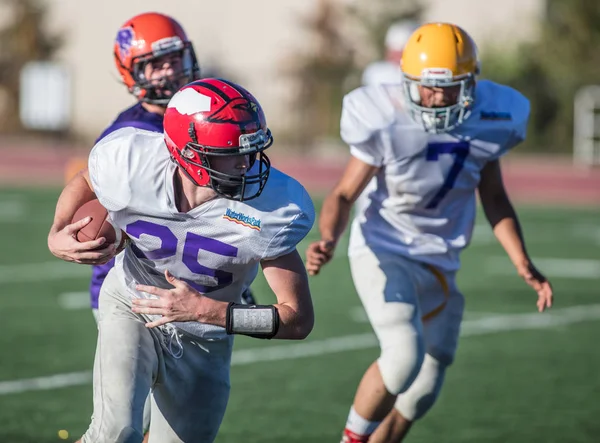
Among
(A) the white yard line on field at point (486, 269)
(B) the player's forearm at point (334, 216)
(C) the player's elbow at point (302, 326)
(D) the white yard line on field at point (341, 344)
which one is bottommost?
(A) the white yard line on field at point (486, 269)

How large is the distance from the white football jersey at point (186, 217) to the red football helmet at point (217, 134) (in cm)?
8

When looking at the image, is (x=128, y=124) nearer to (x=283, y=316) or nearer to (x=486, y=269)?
(x=283, y=316)

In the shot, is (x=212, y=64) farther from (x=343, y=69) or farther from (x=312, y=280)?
(x=312, y=280)

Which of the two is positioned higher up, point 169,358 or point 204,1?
point 169,358

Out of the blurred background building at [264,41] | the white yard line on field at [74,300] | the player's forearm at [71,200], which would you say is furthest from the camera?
the blurred background building at [264,41]

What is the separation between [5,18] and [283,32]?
21.3ft

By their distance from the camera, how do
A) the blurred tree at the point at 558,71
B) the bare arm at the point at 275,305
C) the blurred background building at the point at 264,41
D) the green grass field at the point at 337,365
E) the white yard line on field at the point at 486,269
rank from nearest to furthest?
the bare arm at the point at 275,305 < the green grass field at the point at 337,365 < the white yard line on field at the point at 486,269 < the blurred tree at the point at 558,71 < the blurred background building at the point at 264,41

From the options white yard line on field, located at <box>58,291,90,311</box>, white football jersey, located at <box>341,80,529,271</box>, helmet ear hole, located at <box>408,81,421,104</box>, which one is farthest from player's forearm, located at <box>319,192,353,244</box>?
white yard line on field, located at <box>58,291,90,311</box>

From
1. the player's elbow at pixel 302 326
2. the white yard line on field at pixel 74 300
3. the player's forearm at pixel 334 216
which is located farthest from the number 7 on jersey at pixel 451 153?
the white yard line on field at pixel 74 300

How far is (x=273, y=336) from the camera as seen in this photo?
3742 millimetres

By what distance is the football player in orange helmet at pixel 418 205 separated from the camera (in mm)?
4832

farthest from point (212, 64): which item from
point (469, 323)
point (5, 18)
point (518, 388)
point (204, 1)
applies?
point (518, 388)

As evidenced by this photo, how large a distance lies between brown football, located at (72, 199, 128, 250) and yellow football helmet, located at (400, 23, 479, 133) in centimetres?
156

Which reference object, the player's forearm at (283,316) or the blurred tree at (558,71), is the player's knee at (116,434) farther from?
the blurred tree at (558,71)
